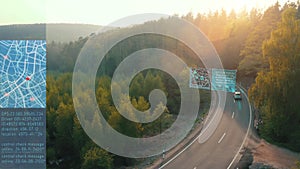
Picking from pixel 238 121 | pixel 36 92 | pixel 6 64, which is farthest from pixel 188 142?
pixel 6 64

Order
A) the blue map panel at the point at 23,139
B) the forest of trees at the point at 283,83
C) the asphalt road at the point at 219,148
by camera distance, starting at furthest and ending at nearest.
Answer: the forest of trees at the point at 283,83
the asphalt road at the point at 219,148
the blue map panel at the point at 23,139

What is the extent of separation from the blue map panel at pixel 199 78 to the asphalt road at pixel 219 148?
2.45m

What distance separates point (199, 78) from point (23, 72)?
27.8 ft

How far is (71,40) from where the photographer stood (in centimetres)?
4131

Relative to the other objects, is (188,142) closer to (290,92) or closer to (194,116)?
(194,116)


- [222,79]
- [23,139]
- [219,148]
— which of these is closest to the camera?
[23,139]

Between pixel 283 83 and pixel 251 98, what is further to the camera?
pixel 251 98

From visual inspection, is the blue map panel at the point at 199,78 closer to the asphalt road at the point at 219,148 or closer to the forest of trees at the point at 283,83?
the forest of trees at the point at 283,83

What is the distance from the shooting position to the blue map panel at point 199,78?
1402 centimetres

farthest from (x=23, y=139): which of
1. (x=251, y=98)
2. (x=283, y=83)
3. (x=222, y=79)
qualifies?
(x=283, y=83)

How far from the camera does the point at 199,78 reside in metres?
14.5

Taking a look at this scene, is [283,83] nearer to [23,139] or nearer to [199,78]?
[199,78]

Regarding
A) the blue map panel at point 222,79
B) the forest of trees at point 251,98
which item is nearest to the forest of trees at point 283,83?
the forest of trees at point 251,98

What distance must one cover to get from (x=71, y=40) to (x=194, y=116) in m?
29.7
